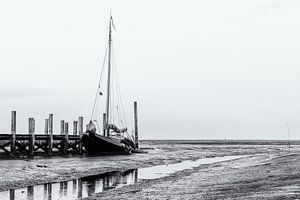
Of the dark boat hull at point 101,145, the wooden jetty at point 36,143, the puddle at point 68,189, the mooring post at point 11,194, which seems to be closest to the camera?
the mooring post at point 11,194

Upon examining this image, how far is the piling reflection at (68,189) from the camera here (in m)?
21.6

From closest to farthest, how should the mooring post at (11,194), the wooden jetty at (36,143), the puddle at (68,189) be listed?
the mooring post at (11,194)
the puddle at (68,189)
the wooden jetty at (36,143)

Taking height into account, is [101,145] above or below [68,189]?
above

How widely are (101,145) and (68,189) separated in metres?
34.9

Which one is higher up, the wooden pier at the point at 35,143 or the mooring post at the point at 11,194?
the wooden pier at the point at 35,143

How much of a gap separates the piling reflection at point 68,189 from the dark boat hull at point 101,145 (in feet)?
91.5

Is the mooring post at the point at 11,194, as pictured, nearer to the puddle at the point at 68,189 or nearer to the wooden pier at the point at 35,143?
the puddle at the point at 68,189

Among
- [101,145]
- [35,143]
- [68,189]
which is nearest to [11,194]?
[68,189]

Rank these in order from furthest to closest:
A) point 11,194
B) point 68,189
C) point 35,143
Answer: point 35,143, point 68,189, point 11,194

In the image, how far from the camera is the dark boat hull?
58.3 meters

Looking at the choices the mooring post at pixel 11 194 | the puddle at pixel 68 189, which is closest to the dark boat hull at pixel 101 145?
the puddle at pixel 68 189

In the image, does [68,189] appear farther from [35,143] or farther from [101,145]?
[101,145]

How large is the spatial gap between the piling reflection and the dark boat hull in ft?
91.5

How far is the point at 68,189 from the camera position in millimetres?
24359
